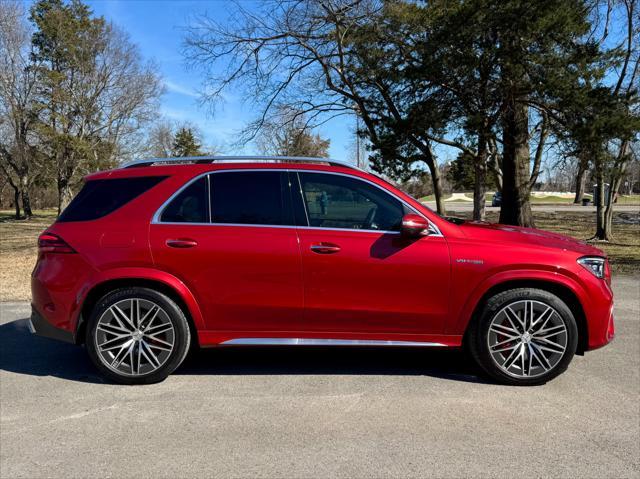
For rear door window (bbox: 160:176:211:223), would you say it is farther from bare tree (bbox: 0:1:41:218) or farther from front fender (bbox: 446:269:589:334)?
bare tree (bbox: 0:1:41:218)

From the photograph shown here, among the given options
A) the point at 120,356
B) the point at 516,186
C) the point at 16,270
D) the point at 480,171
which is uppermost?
the point at 480,171

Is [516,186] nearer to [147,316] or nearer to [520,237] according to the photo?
[520,237]

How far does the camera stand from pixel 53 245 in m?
4.21

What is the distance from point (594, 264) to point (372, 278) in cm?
189

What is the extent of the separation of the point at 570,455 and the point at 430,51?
9.93 meters

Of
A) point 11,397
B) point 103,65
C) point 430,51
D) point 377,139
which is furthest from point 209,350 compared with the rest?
point 103,65

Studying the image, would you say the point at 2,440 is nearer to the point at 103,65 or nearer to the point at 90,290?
the point at 90,290

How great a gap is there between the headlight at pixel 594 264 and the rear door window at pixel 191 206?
10.4 feet

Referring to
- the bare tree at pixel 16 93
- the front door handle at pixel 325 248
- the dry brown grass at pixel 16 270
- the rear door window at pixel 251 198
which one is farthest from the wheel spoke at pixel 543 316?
the bare tree at pixel 16 93

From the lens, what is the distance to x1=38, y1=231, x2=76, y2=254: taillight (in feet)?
13.7

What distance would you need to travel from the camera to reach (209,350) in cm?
515

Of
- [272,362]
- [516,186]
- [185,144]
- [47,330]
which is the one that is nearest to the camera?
[47,330]

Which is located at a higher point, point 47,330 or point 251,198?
point 251,198

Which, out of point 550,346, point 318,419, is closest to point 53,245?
point 318,419
